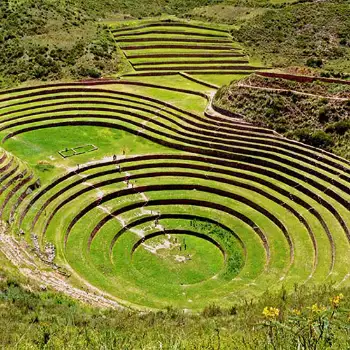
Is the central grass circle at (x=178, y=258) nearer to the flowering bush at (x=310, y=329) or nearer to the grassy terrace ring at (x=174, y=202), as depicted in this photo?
the grassy terrace ring at (x=174, y=202)

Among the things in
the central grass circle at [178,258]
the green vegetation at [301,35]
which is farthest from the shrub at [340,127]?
the green vegetation at [301,35]

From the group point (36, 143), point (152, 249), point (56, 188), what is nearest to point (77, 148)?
point (36, 143)

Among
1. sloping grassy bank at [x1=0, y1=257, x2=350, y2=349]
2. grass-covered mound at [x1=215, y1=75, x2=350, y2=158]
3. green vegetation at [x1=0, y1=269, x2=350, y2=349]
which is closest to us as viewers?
green vegetation at [x1=0, y1=269, x2=350, y2=349]

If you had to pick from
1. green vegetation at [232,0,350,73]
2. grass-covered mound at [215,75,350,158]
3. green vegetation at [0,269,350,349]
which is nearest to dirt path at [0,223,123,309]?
green vegetation at [0,269,350,349]

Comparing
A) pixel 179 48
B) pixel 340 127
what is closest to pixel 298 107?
pixel 340 127

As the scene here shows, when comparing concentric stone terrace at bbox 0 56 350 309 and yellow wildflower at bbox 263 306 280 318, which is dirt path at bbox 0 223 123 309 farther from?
yellow wildflower at bbox 263 306 280 318

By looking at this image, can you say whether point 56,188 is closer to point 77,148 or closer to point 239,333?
point 77,148

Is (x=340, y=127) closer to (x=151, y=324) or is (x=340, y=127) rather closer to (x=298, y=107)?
(x=298, y=107)
